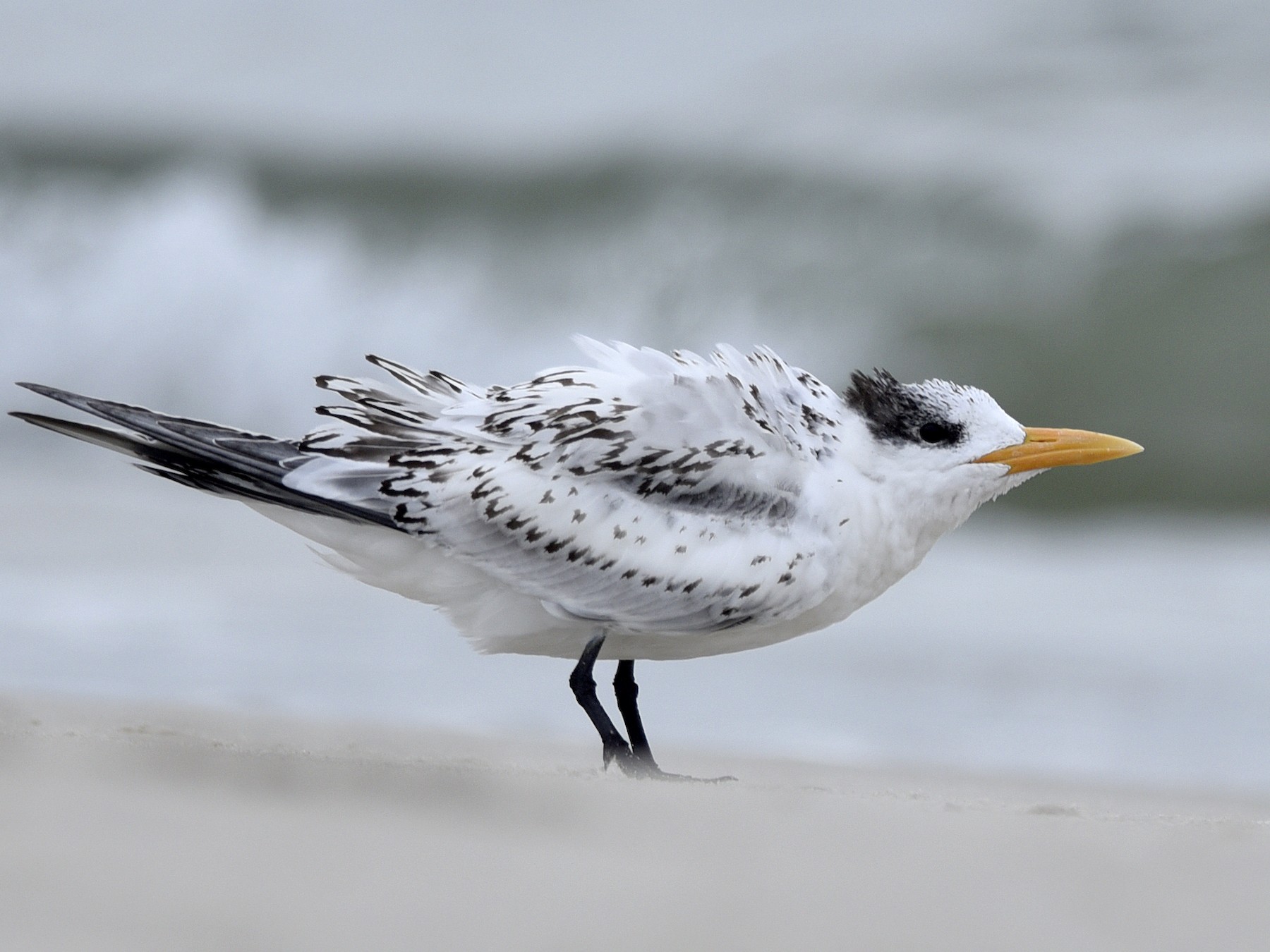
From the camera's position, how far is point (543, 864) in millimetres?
2939

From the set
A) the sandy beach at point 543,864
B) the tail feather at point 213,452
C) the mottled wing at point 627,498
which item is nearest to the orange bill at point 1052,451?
the mottled wing at point 627,498

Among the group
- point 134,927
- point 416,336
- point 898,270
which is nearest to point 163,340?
point 416,336

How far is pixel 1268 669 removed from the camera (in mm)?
7199

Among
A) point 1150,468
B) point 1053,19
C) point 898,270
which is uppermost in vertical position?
point 1053,19

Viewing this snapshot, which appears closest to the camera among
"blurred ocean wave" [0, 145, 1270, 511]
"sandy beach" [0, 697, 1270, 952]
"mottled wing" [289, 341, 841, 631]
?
"sandy beach" [0, 697, 1270, 952]

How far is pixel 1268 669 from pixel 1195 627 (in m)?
0.56

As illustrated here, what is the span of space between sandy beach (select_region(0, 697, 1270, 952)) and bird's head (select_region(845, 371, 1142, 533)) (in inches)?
37.3

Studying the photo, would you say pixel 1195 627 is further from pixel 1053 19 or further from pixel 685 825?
pixel 1053 19

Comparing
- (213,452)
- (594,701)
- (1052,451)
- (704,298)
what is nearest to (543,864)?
(594,701)

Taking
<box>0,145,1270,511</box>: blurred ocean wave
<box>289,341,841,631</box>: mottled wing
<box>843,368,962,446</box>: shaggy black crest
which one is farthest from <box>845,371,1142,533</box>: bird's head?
<box>0,145,1270,511</box>: blurred ocean wave

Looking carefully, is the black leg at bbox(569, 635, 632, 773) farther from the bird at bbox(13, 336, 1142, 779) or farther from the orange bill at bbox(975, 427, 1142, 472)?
the orange bill at bbox(975, 427, 1142, 472)

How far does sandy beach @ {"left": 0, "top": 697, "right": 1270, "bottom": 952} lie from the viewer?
2.63 metres

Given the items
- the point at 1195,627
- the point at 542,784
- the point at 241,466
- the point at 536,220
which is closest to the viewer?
the point at 542,784

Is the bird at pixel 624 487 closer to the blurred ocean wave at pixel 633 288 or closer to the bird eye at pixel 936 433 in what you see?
the bird eye at pixel 936 433
